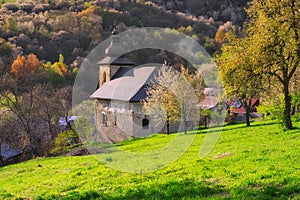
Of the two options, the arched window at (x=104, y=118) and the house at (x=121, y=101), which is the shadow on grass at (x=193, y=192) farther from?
the arched window at (x=104, y=118)

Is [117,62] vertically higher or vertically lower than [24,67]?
lower

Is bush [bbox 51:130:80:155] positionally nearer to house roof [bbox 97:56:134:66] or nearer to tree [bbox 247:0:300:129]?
house roof [bbox 97:56:134:66]

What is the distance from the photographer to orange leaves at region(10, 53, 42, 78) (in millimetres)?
67688

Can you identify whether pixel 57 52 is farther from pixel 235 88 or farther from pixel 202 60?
pixel 235 88

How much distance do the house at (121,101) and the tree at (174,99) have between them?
12.7 ft

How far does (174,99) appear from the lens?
99.3 ft

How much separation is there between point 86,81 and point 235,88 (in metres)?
51.9

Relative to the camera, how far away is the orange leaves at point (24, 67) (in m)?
67.7

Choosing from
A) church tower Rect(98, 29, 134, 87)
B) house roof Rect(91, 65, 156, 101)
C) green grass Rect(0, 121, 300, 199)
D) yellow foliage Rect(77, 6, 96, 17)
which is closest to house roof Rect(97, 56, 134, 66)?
church tower Rect(98, 29, 134, 87)

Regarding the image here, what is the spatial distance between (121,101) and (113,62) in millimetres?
9938

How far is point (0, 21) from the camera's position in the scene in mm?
103500

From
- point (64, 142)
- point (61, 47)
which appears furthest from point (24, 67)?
point (64, 142)

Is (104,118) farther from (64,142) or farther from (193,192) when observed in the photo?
(193,192)

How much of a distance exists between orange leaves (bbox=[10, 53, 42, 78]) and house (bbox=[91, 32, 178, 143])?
76.0 ft
